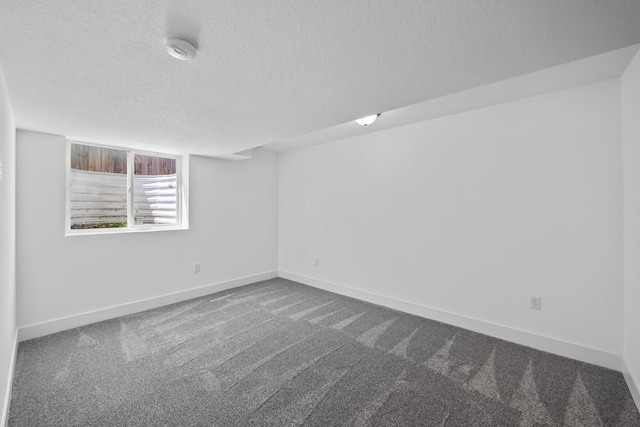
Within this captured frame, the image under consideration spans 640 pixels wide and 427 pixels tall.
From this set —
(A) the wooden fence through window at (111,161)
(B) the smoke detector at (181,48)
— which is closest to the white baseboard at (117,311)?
(A) the wooden fence through window at (111,161)

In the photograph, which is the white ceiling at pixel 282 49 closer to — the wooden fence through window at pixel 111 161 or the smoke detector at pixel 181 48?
the smoke detector at pixel 181 48

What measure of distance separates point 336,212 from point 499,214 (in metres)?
2.13

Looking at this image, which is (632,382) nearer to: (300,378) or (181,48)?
(300,378)

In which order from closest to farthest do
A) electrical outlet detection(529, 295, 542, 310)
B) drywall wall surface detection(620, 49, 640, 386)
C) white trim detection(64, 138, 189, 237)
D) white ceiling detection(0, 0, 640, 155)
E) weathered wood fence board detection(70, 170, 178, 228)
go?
white ceiling detection(0, 0, 640, 155) < drywall wall surface detection(620, 49, 640, 386) < electrical outlet detection(529, 295, 542, 310) < white trim detection(64, 138, 189, 237) < weathered wood fence board detection(70, 170, 178, 228)

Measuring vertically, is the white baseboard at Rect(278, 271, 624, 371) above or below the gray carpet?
above

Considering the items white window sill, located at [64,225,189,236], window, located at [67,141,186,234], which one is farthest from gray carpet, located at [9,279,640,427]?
window, located at [67,141,186,234]

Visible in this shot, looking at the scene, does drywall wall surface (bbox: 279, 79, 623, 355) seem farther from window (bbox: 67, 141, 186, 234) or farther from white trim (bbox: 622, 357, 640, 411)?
window (bbox: 67, 141, 186, 234)

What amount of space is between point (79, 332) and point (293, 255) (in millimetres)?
2901

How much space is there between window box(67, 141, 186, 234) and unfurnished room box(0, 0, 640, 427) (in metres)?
0.02

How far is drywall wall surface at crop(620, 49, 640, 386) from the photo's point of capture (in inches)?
71.8

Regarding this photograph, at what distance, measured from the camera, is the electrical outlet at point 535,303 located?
249cm

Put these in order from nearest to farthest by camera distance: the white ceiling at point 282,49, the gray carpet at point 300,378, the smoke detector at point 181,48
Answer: the white ceiling at point 282,49 → the smoke detector at point 181,48 → the gray carpet at point 300,378

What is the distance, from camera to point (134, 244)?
3.32 metres

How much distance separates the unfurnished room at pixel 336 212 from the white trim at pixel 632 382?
0.02m
